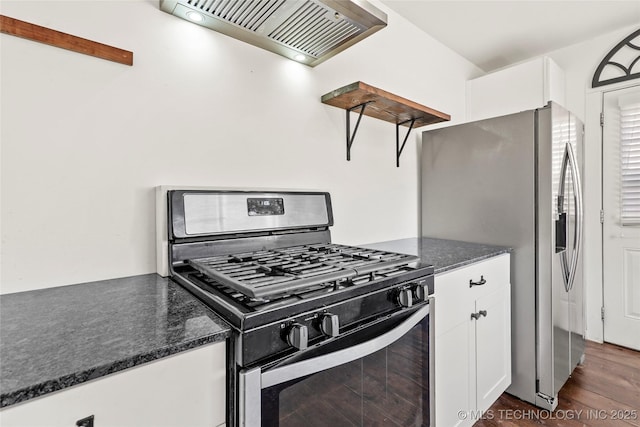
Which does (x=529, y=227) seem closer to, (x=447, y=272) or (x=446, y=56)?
(x=447, y=272)

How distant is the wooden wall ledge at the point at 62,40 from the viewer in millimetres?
956

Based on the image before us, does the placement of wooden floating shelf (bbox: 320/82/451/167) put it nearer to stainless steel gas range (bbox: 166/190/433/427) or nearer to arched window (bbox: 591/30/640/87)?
stainless steel gas range (bbox: 166/190/433/427)

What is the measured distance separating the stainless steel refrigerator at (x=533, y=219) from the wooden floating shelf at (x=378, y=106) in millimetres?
359

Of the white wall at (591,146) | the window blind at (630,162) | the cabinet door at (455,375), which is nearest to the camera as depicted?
the cabinet door at (455,375)

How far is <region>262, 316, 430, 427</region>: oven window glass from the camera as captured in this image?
2.57ft

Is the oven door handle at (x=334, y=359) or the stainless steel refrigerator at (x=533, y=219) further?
the stainless steel refrigerator at (x=533, y=219)

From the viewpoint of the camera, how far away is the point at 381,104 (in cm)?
174

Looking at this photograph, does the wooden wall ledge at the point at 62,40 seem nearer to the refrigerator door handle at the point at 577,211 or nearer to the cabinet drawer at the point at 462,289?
the cabinet drawer at the point at 462,289

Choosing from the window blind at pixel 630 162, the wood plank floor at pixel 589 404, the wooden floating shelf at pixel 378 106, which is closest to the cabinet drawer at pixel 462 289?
the wood plank floor at pixel 589 404

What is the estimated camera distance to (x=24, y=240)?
98 centimetres

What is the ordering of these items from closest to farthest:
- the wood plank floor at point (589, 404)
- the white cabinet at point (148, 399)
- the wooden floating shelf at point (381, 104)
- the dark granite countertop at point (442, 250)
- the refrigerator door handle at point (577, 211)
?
the white cabinet at point (148, 399) → the dark granite countertop at point (442, 250) → the wooden floating shelf at point (381, 104) → the wood plank floor at point (589, 404) → the refrigerator door handle at point (577, 211)

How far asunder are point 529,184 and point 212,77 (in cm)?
175

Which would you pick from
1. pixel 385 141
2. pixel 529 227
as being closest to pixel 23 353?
pixel 385 141

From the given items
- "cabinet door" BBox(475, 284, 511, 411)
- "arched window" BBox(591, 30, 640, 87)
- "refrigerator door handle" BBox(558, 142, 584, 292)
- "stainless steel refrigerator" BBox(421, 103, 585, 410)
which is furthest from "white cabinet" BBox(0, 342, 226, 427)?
"arched window" BBox(591, 30, 640, 87)
